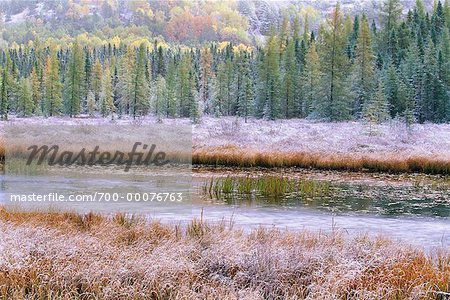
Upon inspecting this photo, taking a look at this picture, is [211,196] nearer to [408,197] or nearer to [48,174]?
[408,197]

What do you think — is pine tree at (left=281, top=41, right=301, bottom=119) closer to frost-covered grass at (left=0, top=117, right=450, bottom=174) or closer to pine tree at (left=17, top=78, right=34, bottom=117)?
frost-covered grass at (left=0, top=117, right=450, bottom=174)

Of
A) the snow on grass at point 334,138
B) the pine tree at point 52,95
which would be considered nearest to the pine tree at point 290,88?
the snow on grass at point 334,138

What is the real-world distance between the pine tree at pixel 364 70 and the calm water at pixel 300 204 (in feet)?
104

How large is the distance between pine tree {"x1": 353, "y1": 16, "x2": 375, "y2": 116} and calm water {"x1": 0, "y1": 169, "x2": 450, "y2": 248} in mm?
31693

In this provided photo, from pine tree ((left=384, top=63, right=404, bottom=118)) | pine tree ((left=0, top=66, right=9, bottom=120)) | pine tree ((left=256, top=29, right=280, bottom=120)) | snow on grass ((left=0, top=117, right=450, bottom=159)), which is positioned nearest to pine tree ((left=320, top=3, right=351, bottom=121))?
pine tree ((left=384, top=63, right=404, bottom=118))

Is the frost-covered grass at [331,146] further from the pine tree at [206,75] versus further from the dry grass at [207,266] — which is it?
the pine tree at [206,75]

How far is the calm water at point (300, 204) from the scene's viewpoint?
1338cm

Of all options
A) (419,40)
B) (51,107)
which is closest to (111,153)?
(51,107)

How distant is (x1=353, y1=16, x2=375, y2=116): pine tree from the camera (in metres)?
54.7

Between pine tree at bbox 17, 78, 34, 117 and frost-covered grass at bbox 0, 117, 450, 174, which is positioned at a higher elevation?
pine tree at bbox 17, 78, 34, 117

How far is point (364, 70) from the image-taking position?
5512 centimetres

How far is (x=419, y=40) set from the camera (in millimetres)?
64562

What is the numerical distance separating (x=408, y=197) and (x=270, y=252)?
1123cm

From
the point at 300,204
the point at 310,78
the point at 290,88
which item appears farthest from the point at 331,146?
the point at 310,78
